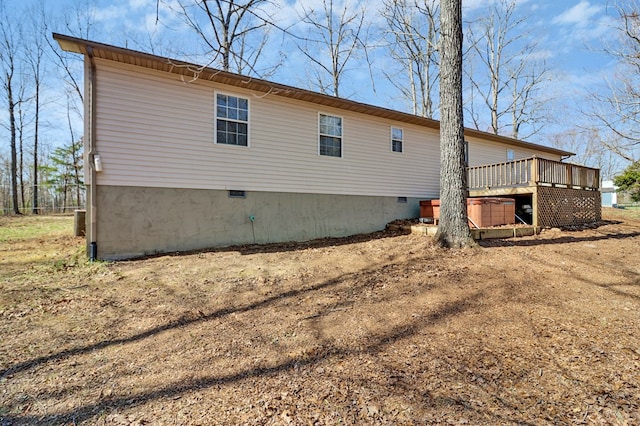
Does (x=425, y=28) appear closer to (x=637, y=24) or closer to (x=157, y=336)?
(x=637, y=24)

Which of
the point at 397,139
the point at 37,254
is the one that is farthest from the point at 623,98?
the point at 37,254

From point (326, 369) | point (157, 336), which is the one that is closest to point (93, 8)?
point (157, 336)

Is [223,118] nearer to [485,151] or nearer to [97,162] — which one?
[97,162]

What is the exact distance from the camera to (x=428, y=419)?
1.86 m

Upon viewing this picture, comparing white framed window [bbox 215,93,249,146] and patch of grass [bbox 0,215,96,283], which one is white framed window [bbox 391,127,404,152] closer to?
white framed window [bbox 215,93,249,146]

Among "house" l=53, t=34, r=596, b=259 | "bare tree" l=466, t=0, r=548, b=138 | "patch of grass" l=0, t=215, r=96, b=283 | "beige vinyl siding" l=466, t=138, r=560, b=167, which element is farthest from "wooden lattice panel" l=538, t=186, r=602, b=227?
"bare tree" l=466, t=0, r=548, b=138

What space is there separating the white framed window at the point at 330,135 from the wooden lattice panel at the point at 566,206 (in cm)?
582

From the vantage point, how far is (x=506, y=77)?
2241cm

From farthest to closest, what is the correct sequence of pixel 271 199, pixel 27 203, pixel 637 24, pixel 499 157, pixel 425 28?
pixel 27 203, pixel 425 28, pixel 499 157, pixel 637 24, pixel 271 199

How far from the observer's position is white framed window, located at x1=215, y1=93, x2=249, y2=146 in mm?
7426

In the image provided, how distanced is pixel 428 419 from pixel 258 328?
185 centimetres

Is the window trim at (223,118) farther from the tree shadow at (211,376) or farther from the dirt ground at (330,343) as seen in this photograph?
the tree shadow at (211,376)

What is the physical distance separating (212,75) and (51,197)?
23.9 meters

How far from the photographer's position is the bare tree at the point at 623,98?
1322 cm
